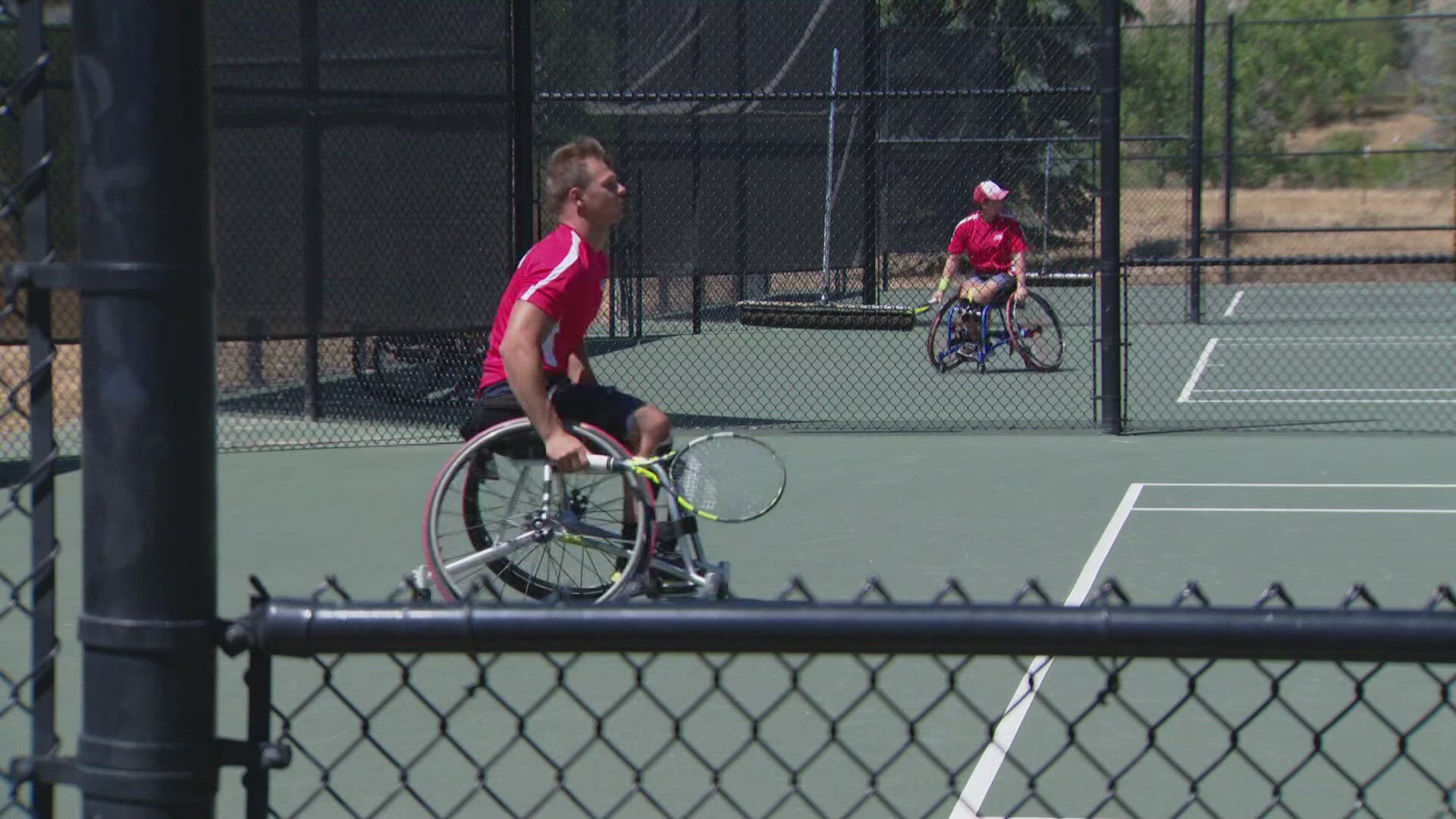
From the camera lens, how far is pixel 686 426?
11.1m

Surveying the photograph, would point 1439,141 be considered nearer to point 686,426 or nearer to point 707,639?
point 686,426

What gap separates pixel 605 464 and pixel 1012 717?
152 cm

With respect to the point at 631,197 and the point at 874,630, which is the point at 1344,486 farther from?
the point at 874,630

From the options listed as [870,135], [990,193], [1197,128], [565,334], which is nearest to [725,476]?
[565,334]

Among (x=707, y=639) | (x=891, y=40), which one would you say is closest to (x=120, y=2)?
(x=707, y=639)

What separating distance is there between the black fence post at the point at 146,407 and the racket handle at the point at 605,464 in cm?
351

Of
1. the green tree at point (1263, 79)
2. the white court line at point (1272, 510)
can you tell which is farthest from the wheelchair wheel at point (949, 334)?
the green tree at point (1263, 79)

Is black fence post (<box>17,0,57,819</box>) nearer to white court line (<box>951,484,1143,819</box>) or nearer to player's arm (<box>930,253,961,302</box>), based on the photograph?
white court line (<box>951,484,1143,819</box>)

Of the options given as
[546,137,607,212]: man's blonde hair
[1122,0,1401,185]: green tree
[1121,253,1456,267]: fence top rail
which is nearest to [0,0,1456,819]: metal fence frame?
[546,137,607,212]: man's blonde hair

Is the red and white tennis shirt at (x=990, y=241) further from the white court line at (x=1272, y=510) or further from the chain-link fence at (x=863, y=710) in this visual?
the chain-link fence at (x=863, y=710)

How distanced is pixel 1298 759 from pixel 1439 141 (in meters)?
39.7

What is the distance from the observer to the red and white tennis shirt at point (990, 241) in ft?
44.3

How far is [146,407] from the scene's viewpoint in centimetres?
190

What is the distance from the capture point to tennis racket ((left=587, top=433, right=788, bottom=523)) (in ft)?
17.8
